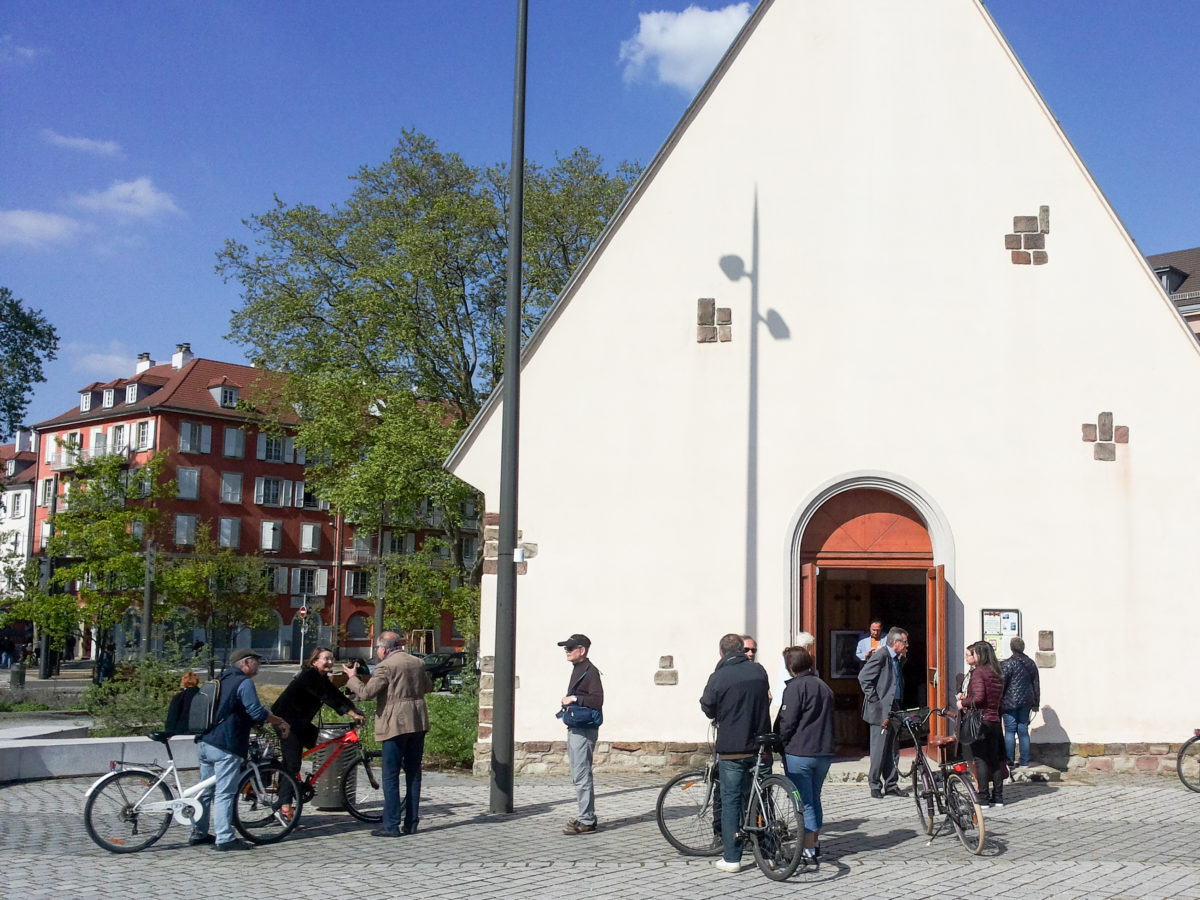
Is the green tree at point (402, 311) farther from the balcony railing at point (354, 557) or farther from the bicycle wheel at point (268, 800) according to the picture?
the balcony railing at point (354, 557)

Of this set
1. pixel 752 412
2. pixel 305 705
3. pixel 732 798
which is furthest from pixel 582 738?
pixel 752 412

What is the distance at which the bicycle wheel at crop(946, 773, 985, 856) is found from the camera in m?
9.21

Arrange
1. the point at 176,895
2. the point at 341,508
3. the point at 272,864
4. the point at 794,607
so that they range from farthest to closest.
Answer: the point at 341,508, the point at 794,607, the point at 272,864, the point at 176,895

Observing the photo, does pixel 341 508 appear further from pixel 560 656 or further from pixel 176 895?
pixel 176 895

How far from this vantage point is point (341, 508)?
2948 cm

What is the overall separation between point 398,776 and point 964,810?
462 centimetres

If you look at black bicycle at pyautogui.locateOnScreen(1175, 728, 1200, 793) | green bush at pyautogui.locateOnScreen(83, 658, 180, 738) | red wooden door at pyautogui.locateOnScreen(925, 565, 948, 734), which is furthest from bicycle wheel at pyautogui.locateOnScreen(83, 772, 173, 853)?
black bicycle at pyautogui.locateOnScreen(1175, 728, 1200, 793)

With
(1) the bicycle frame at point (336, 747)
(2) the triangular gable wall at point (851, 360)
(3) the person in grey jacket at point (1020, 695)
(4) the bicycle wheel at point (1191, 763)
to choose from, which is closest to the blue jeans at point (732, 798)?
(1) the bicycle frame at point (336, 747)

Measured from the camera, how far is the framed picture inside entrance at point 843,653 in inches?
618

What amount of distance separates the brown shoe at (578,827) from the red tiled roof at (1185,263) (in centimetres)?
4732

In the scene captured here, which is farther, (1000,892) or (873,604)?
(873,604)

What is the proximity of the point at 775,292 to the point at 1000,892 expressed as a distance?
789cm

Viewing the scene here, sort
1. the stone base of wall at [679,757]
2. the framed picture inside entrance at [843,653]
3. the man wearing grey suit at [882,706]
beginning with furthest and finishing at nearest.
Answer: the framed picture inside entrance at [843,653] < the stone base of wall at [679,757] < the man wearing grey suit at [882,706]

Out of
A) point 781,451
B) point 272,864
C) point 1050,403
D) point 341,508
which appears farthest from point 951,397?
point 341,508
